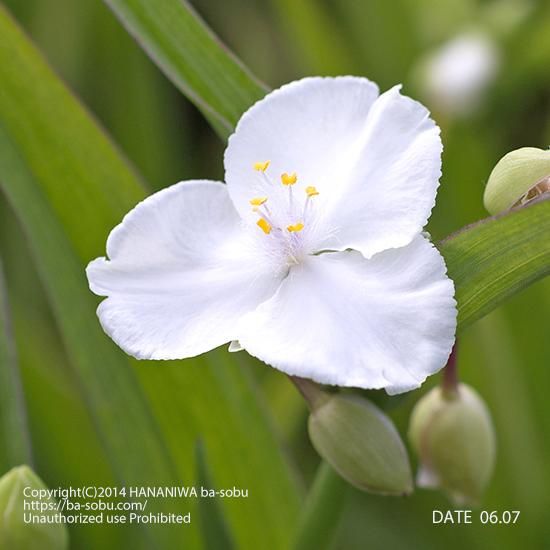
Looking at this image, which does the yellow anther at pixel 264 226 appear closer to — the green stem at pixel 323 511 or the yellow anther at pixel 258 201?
the yellow anther at pixel 258 201

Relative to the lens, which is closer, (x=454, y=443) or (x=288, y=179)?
(x=288, y=179)

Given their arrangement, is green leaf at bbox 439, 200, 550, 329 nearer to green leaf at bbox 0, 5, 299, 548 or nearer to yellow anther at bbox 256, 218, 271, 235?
yellow anther at bbox 256, 218, 271, 235

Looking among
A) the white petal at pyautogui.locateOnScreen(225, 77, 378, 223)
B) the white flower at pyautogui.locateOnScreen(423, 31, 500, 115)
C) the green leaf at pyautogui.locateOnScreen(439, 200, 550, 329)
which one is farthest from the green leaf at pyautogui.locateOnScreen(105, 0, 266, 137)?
the white flower at pyautogui.locateOnScreen(423, 31, 500, 115)

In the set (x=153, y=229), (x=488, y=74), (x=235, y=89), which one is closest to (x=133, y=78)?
(x=488, y=74)

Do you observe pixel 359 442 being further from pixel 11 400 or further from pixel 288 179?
pixel 11 400

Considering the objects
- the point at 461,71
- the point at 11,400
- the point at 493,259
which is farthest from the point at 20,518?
the point at 461,71
